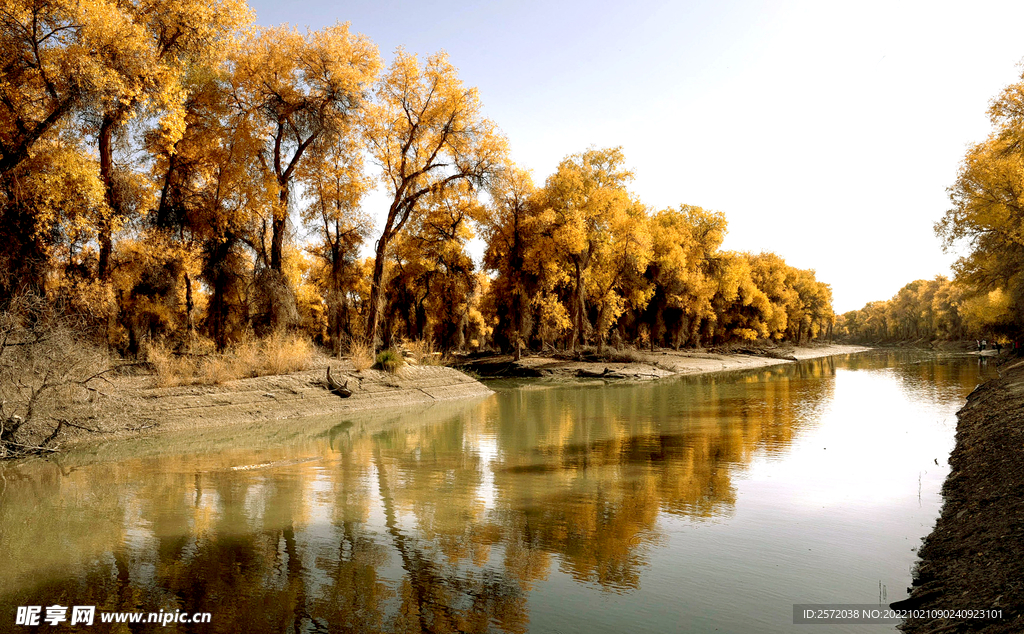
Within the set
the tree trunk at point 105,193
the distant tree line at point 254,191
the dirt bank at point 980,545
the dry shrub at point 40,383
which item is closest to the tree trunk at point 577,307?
the distant tree line at point 254,191

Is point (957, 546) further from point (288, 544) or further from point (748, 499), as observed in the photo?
point (288, 544)

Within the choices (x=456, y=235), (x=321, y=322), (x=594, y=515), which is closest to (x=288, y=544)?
(x=594, y=515)

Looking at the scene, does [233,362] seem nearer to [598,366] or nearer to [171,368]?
[171,368]

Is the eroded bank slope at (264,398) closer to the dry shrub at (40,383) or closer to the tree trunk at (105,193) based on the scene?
the dry shrub at (40,383)

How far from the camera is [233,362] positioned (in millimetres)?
17281

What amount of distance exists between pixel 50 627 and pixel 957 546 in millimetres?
7702

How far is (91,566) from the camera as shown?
5656 mm

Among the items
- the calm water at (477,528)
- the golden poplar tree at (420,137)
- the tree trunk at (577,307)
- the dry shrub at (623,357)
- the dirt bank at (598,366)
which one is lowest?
the calm water at (477,528)

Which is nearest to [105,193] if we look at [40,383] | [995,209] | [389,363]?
[40,383]

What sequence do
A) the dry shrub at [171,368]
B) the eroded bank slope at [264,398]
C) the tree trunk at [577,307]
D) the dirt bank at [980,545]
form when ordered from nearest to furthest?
1. the dirt bank at [980,545]
2. the eroded bank slope at [264,398]
3. the dry shrub at [171,368]
4. the tree trunk at [577,307]

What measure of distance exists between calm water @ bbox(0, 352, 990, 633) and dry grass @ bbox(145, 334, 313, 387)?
2869mm

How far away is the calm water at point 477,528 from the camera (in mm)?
4789

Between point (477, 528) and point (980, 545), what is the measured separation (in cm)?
480

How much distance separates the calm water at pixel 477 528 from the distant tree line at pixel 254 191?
8.42 m
